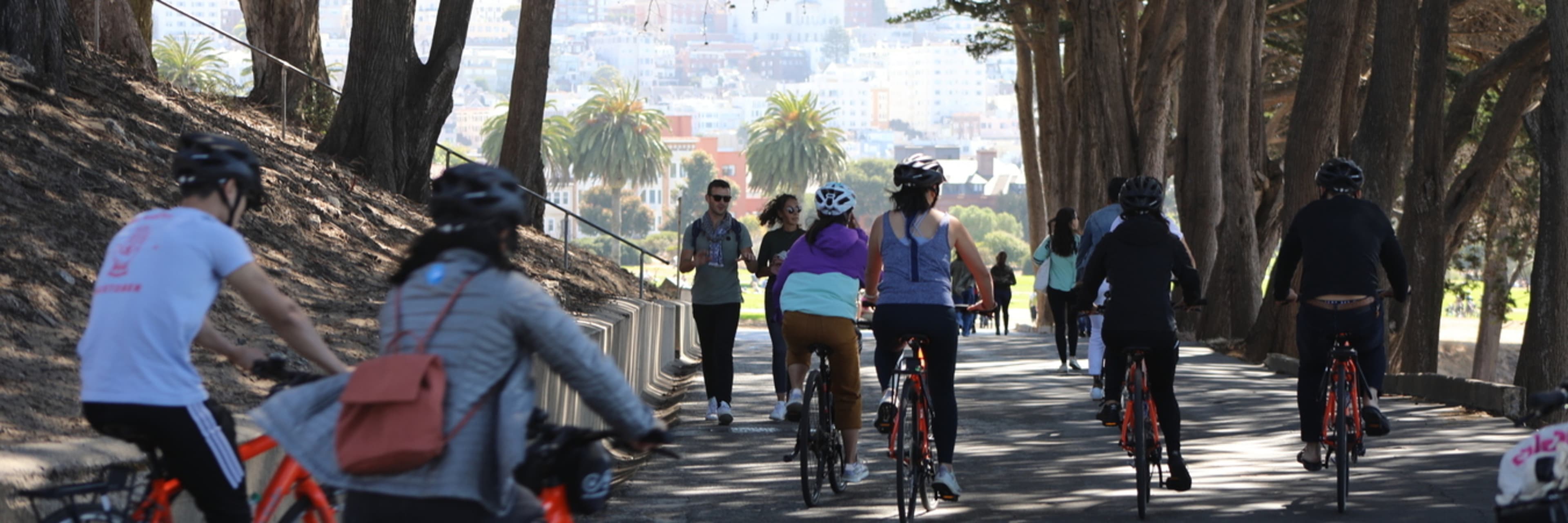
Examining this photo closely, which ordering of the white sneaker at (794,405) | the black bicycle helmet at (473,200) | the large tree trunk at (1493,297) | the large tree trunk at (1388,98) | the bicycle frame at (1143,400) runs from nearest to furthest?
1. the black bicycle helmet at (473,200)
2. the bicycle frame at (1143,400)
3. the white sneaker at (794,405)
4. the large tree trunk at (1388,98)
5. the large tree trunk at (1493,297)

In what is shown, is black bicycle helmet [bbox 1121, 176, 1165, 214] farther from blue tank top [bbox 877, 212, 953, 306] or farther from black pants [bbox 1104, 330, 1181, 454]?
blue tank top [bbox 877, 212, 953, 306]

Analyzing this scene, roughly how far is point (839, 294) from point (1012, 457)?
256 cm

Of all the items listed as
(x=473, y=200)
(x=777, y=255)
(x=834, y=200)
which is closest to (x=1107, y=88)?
(x=777, y=255)

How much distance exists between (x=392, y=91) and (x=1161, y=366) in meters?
10.6

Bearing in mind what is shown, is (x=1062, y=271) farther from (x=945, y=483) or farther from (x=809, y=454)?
(x=945, y=483)

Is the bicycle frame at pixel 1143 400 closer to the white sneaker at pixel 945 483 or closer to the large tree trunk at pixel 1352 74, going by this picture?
the white sneaker at pixel 945 483

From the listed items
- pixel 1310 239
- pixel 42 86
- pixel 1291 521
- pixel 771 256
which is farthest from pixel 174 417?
pixel 42 86

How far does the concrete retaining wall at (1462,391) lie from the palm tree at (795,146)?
123642 mm

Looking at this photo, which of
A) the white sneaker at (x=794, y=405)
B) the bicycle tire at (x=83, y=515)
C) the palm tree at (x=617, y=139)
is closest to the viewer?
the bicycle tire at (x=83, y=515)

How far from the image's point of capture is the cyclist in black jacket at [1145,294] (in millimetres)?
8688

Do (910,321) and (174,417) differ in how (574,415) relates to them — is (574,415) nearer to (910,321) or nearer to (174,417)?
(910,321)

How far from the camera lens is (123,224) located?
421 inches

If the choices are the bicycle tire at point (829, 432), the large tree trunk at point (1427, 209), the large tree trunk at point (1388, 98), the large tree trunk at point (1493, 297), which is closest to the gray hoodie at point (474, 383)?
the bicycle tire at point (829, 432)

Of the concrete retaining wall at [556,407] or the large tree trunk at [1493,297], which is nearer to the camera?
the concrete retaining wall at [556,407]
